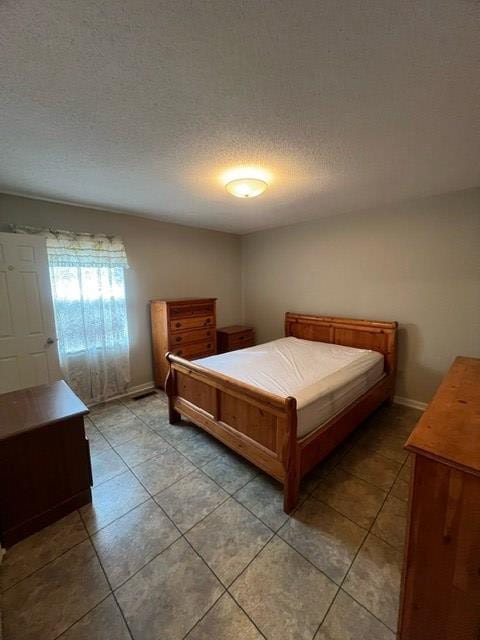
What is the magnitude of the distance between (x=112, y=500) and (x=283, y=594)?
50.5 inches

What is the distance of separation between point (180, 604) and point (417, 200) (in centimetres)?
396

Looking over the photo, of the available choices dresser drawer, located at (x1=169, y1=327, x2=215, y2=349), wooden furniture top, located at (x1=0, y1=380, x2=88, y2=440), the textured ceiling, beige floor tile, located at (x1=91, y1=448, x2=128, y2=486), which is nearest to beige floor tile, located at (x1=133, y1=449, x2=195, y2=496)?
beige floor tile, located at (x1=91, y1=448, x2=128, y2=486)

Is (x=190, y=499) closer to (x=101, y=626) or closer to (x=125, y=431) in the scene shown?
(x=101, y=626)

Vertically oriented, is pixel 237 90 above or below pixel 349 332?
above

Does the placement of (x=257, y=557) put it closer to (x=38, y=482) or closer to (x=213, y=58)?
(x=38, y=482)

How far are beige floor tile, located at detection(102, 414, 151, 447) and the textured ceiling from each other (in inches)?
96.6

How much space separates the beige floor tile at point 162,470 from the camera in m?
2.04

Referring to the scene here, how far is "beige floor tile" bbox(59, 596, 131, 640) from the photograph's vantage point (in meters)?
1.15

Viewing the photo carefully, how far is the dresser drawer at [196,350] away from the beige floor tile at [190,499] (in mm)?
1778

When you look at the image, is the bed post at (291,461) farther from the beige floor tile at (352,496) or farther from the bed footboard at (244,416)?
the beige floor tile at (352,496)

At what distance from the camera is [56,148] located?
5.80 ft

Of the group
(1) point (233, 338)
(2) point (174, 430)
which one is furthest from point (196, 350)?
(2) point (174, 430)

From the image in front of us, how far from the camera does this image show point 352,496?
1.90m

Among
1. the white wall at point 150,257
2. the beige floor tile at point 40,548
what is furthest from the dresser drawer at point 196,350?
the beige floor tile at point 40,548
